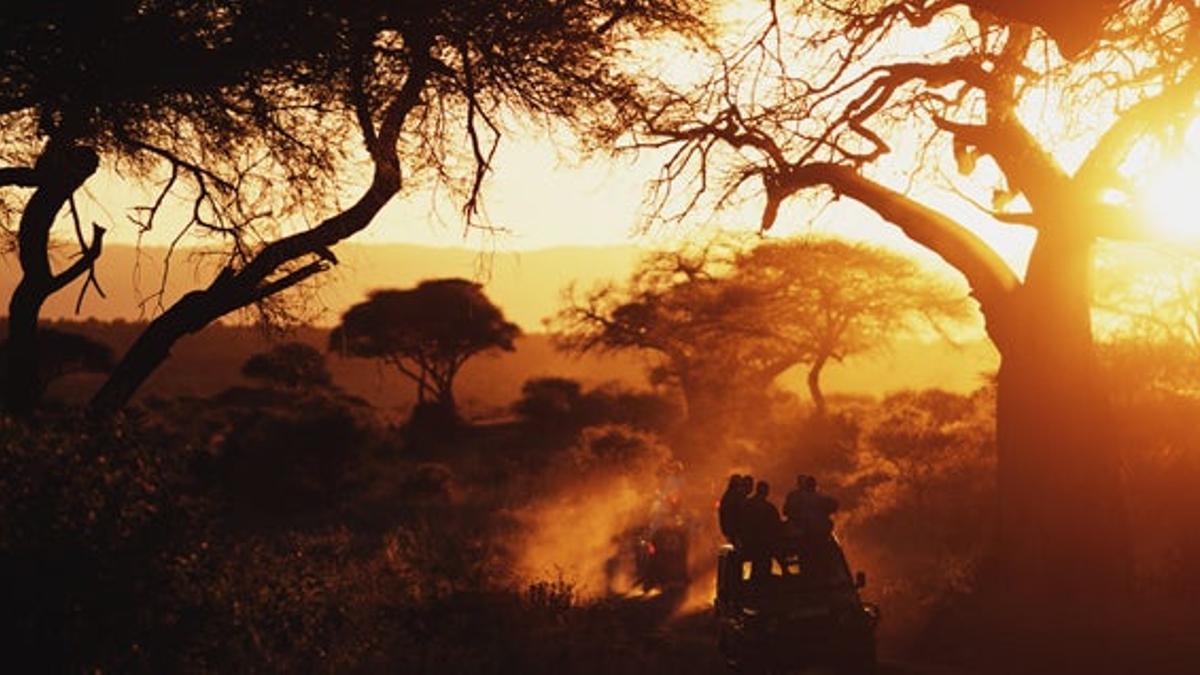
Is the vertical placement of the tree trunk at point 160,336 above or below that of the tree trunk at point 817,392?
below

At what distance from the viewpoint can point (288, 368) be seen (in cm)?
6969

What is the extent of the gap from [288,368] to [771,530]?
183 feet

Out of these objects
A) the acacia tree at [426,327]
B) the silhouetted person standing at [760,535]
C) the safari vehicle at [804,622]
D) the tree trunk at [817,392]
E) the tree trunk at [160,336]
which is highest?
the acacia tree at [426,327]

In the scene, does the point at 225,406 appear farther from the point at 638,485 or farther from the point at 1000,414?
the point at 1000,414

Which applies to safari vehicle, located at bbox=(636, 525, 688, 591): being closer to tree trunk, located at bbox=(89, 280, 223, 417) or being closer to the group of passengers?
the group of passengers

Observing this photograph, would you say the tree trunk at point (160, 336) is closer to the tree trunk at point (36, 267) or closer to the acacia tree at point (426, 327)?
the tree trunk at point (36, 267)

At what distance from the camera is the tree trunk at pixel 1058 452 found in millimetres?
19719

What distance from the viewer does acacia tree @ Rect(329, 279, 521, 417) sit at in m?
70.2

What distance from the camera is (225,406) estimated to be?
209 feet

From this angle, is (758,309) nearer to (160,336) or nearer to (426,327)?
(426,327)

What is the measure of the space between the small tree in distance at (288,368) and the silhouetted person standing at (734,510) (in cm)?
5340

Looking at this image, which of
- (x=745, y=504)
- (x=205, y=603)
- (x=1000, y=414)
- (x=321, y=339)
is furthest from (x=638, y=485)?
(x=321, y=339)

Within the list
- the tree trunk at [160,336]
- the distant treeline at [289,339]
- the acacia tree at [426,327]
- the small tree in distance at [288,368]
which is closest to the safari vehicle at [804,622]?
the tree trunk at [160,336]

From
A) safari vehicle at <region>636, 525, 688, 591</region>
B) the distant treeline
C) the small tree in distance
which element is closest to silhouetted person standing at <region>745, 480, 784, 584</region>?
safari vehicle at <region>636, 525, 688, 591</region>
